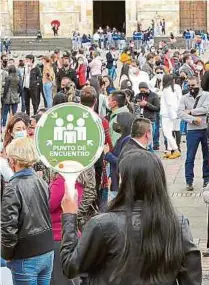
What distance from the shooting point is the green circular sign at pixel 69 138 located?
4.78 metres

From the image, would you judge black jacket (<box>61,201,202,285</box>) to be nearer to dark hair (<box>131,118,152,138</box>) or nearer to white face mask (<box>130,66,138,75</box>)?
dark hair (<box>131,118,152,138</box>)

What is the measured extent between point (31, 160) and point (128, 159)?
179cm

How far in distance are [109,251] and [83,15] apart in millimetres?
53203

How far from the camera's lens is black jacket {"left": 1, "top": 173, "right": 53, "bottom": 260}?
18.4 feet

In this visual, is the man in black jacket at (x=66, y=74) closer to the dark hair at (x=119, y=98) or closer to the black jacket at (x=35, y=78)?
the black jacket at (x=35, y=78)

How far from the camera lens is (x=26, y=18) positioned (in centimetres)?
5688

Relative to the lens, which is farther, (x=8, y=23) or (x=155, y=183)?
(x=8, y=23)

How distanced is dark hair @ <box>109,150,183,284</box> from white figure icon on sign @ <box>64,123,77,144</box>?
0.93m

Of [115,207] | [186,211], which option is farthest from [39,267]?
[186,211]

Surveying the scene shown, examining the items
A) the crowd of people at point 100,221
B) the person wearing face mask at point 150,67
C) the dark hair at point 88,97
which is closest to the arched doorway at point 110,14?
the person wearing face mask at point 150,67

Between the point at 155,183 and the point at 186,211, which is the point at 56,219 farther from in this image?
the point at 186,211

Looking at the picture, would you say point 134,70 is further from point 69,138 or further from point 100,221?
point 100,221

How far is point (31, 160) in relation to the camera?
224 inches

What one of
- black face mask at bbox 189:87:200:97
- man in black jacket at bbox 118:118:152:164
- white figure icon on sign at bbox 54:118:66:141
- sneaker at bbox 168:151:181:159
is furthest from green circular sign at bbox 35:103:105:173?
sneaker at bbox 168:151:181:159
